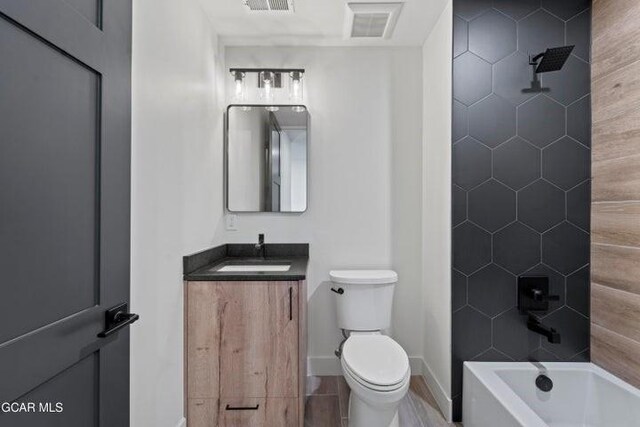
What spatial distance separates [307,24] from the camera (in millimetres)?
2377

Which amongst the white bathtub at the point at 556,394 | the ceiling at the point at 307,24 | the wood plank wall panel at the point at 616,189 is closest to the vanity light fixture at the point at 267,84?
the ceiling at the point at 307,24

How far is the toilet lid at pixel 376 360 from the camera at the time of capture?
5.55 ft

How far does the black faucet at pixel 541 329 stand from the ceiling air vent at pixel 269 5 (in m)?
2.32

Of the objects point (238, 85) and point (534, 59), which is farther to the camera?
point (238, 85)

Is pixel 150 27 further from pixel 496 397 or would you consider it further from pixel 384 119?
pixel 496 397

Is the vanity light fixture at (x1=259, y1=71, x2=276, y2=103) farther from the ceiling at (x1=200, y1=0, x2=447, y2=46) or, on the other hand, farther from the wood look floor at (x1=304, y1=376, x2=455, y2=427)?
the wood look floor at (x1=304, y1=376, x2=455, y2=427)

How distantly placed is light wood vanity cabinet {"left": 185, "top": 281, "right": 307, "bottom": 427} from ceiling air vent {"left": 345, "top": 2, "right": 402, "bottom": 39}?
66.5 inches

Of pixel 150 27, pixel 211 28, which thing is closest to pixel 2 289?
pixel 150 27

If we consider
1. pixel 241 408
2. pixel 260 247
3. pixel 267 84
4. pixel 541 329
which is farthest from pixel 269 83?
pixel 541 329

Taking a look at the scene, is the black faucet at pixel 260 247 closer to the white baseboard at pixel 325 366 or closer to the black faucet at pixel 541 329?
the white baseboard at pixel 325 366

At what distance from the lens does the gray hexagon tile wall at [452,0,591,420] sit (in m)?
2.06

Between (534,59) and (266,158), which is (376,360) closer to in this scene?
(266,158)

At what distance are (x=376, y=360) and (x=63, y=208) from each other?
5.04ft

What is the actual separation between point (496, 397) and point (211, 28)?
2698mm
